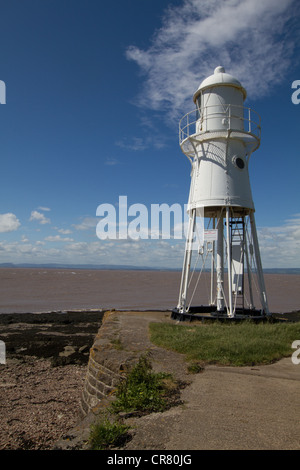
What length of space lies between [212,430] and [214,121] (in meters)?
12.9

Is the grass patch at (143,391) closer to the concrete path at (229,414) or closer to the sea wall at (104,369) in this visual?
the concrete path at (229,414)

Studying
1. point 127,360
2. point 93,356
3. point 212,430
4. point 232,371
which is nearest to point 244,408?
point 212,430

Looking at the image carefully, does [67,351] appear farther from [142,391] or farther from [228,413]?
[228,413]

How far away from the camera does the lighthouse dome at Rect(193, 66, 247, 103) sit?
14.8 metres

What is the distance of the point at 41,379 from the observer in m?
11.3

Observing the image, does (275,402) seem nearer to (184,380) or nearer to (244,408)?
(244,408)

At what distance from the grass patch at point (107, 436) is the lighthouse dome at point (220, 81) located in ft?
46.7

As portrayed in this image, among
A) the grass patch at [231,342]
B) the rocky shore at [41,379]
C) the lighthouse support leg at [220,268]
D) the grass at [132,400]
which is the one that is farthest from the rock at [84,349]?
the grass at [132,400]

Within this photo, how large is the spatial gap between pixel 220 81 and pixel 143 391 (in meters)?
13.5

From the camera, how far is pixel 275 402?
576 centimetres

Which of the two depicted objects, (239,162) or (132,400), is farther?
(239,162)

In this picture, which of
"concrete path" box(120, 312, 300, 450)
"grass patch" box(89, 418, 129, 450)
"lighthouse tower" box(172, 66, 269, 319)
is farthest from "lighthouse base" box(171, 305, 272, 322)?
"grass patch" box(89, 418, 129, 450)

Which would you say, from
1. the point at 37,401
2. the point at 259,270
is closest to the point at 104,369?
the point at 37,401
